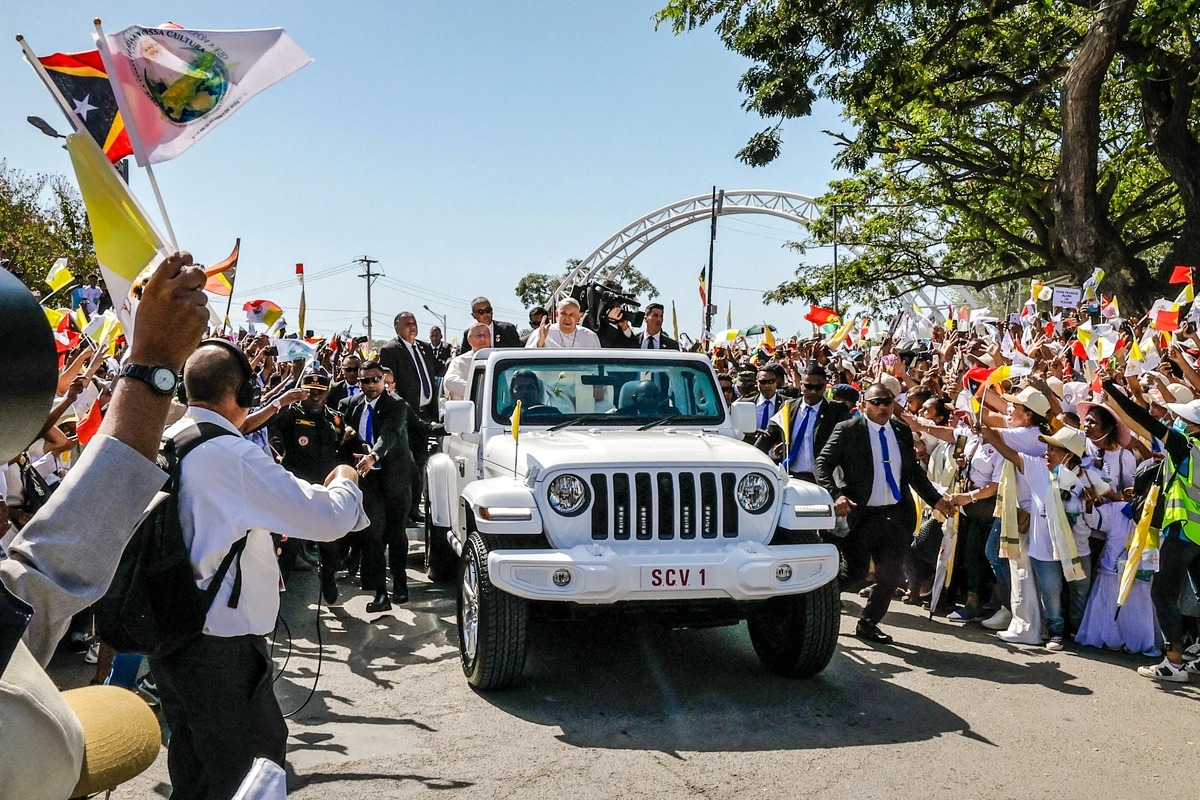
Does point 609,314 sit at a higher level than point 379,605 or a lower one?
higher

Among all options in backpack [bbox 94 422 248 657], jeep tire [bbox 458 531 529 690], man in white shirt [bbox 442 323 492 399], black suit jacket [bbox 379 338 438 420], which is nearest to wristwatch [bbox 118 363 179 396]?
backpack [bbox 94 422 248 657]

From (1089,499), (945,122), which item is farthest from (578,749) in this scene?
(945,122)

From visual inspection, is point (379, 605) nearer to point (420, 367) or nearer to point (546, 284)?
point (420, 367)

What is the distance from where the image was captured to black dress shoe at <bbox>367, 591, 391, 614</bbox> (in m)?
8.33

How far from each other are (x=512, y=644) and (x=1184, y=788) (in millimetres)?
3453

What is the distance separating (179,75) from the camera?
14.6ft

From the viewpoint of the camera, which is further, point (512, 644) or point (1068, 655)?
point (1068, 655)

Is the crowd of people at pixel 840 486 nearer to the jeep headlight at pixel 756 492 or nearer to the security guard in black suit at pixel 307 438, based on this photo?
the security guard in black suit at pixel 307 438

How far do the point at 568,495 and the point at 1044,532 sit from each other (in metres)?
3.77

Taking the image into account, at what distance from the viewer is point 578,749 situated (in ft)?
17.2

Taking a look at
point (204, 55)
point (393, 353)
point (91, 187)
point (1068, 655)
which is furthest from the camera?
point (393, 353)

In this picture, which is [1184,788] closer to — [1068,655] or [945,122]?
[1068,655]

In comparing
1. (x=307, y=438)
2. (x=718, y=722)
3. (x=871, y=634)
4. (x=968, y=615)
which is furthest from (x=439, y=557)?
(x=968, y=615)

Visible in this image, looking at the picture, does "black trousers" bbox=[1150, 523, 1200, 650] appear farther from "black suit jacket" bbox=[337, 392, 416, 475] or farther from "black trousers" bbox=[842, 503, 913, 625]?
"black suit jacket" bbox=[337, 392, 416, 475]
